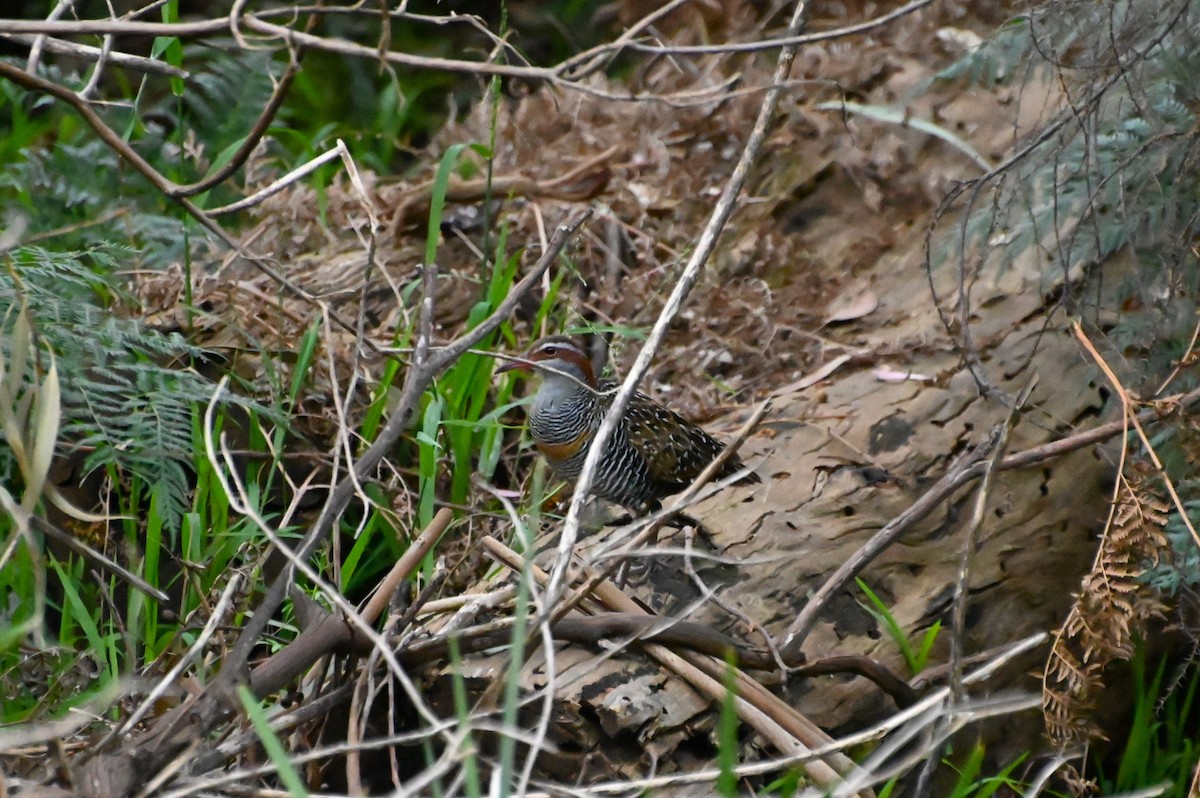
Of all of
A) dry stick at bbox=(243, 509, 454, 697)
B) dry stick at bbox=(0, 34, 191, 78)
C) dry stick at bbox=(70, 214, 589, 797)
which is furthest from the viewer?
dry stick at bbox=(0, 34, 191, 78)

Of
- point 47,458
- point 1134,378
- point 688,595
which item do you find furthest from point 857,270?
point 47,458

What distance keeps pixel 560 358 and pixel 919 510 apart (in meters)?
1.19

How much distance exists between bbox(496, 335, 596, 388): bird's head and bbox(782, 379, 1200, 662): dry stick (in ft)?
3.33

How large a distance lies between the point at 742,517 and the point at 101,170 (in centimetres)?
303

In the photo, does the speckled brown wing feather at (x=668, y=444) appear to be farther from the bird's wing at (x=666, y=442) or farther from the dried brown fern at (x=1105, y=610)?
the dried brown fern at (x=1105, y=610)

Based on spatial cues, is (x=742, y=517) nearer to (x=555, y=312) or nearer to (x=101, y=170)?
(x=555, y=312)

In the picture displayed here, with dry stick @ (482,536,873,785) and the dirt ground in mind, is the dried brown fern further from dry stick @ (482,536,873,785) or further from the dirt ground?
dry stick @ (482,536,873,785)

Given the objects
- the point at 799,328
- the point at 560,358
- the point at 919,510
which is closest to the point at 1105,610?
the point at 919,510

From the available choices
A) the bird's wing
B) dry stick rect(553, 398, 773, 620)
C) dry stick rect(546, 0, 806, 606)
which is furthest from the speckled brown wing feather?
dry stick rect(553, 398, 773, 620)

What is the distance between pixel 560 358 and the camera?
143 inches

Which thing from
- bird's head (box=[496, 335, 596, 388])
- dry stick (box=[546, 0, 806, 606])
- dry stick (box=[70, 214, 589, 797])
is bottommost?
dry stick (box=[70, 214, 589, 797])

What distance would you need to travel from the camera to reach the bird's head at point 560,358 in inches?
143

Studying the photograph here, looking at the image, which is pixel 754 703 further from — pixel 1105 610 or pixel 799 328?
pixel 799 328

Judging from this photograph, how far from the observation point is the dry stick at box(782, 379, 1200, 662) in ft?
9.28
